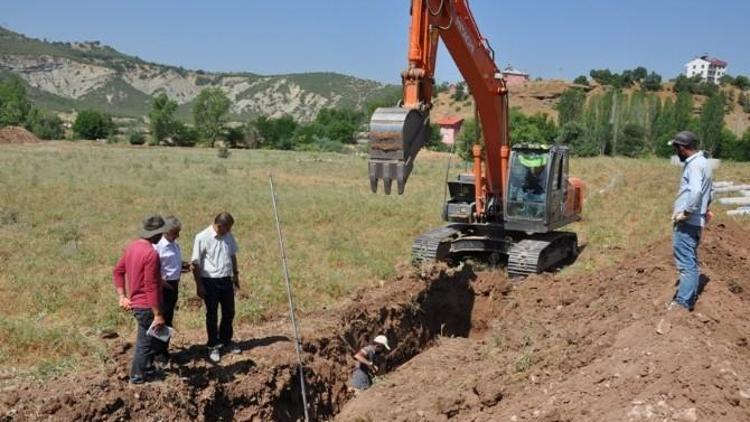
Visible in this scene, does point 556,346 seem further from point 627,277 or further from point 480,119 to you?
point 480,119

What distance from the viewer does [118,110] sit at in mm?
167875

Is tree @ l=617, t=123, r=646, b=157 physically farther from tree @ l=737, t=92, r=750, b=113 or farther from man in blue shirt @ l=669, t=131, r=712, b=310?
man in blue shirt @ l=669, t=131, r=712, b=310

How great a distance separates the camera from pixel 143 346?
22.6 feet

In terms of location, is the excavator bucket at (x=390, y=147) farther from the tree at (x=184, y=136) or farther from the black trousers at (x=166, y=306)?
the tree at (x=184, y=136)

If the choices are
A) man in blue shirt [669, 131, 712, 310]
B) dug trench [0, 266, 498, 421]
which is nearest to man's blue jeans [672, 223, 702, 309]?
man in blue shirt [669, 131, 712, 310]

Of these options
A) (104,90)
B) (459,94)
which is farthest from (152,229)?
(104,90)

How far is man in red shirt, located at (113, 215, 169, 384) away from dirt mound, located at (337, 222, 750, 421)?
8.25 feet

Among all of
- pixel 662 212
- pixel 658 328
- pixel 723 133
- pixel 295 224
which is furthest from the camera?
pixel 723 133

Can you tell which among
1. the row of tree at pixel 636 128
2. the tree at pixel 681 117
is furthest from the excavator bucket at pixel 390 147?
the tree at pixel 681 117

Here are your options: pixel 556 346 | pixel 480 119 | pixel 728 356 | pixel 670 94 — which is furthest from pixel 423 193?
pixel 670 94

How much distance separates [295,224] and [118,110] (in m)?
163

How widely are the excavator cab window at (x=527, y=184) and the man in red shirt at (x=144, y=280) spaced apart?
285 inches

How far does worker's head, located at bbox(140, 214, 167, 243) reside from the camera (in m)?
6.79

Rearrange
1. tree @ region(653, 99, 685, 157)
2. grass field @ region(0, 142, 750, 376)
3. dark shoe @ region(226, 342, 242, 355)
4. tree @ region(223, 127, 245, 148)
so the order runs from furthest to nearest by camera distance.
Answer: tree @ region(223, 127, 245, 148)
tree @ region(653, 99, 685, 157)
grass field @ region(0, 142, 750, 376)
dark shoe @ region(226, 342, 242, 355)
